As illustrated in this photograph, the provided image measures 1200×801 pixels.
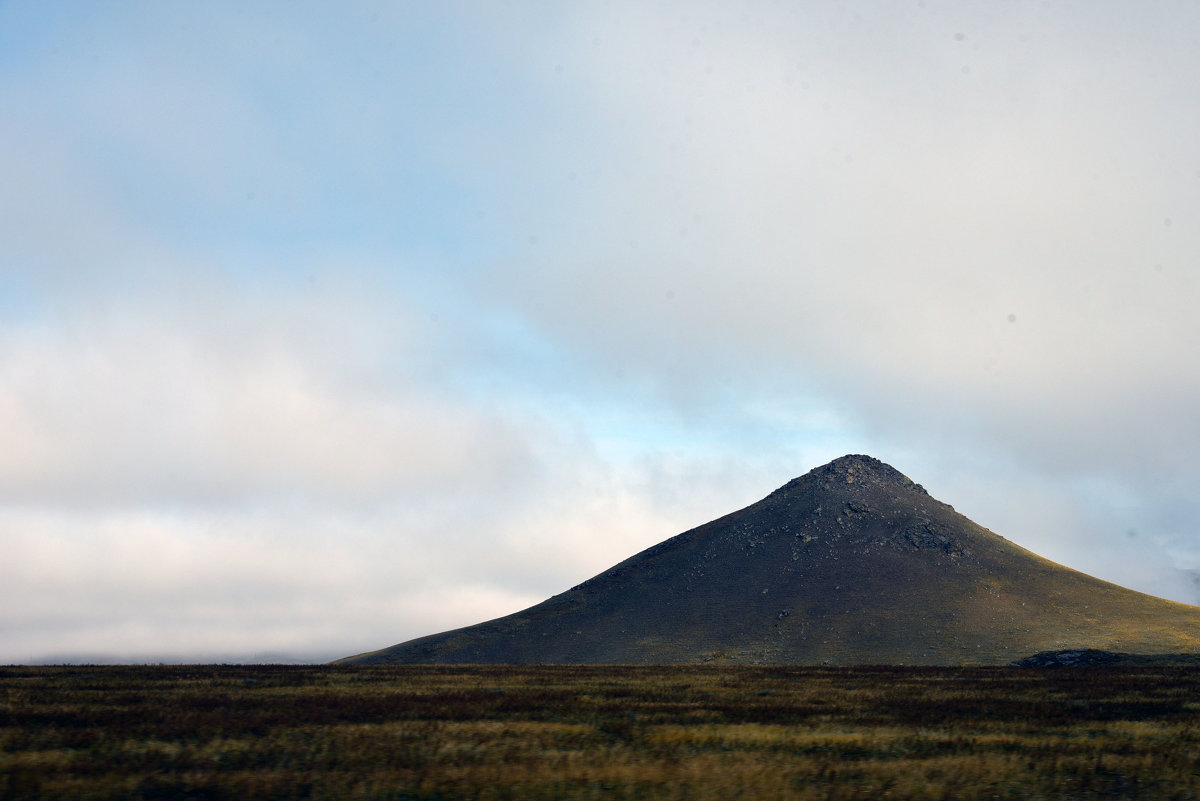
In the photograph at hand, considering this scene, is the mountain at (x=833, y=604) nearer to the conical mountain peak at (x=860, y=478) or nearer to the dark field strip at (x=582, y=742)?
the conical mountain peak at (x=860, y=478)

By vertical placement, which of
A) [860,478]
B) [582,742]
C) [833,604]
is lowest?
[582,742]

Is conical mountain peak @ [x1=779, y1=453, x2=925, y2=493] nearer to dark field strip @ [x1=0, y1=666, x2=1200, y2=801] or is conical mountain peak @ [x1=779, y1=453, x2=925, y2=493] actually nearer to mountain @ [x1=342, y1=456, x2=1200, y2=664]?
mountain @ [x1=342, y1=456, x2=1200, y2=664]

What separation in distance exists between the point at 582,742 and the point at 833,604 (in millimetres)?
116600

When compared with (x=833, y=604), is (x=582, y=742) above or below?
below

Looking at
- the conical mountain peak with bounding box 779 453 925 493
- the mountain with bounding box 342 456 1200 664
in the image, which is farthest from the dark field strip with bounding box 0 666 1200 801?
the conical mountain peak with bounding box 779 453 925 493

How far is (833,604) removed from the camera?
13588 centimetres

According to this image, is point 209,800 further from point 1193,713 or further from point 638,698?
point 1193,713

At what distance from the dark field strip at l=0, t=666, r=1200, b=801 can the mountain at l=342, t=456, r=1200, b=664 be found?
226 feet

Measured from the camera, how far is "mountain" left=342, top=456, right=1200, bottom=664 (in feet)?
375

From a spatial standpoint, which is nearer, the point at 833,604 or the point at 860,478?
the point at 833,604

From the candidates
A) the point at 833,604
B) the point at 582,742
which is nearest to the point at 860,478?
the point at 833,604

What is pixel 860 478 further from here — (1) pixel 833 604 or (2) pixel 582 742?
(2) pixel 582 742

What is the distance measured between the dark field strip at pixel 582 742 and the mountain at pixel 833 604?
226 ft

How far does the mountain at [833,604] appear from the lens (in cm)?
11431
